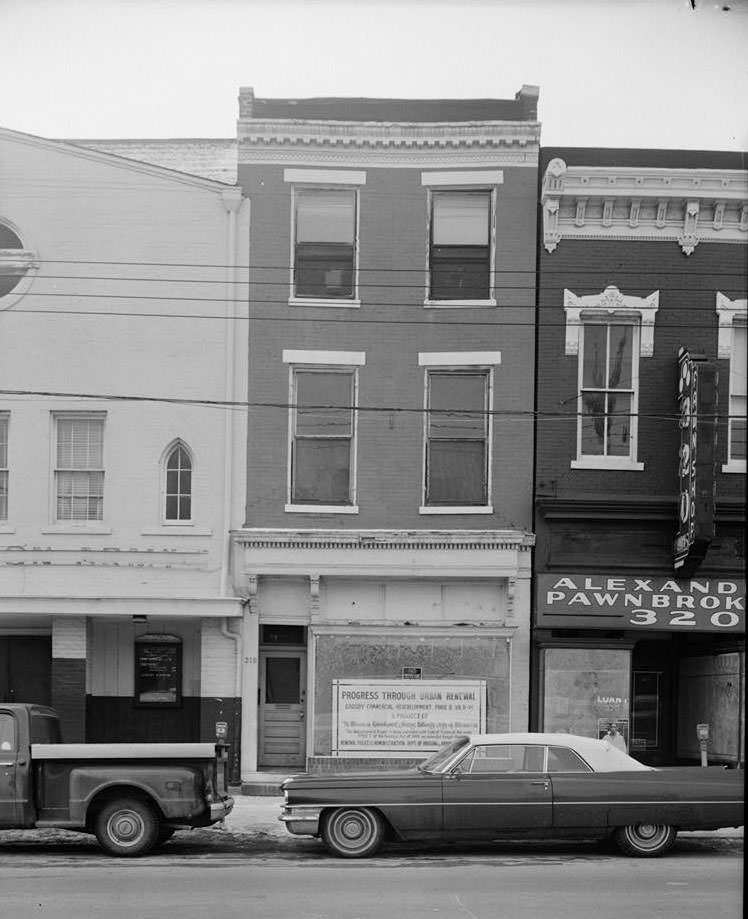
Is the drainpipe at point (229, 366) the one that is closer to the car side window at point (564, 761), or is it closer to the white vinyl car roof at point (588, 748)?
the white vinyl car roof at point (588, 748)

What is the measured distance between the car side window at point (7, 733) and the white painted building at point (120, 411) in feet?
14.2

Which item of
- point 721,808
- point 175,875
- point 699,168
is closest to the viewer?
point 175,875

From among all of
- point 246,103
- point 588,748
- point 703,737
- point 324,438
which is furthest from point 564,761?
point 246,103

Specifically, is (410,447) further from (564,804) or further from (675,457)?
(564,804)

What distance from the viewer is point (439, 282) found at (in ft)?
55.5

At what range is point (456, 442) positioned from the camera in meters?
16.7

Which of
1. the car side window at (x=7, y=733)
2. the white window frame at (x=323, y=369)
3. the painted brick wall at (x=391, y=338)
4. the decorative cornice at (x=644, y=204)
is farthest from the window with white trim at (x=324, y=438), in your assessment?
the car side window at (x=7, y=733)

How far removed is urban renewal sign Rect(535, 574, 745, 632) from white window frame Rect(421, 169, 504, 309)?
3692 mm

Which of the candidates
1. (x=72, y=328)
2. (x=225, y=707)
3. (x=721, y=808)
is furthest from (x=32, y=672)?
(x=721, y=808)

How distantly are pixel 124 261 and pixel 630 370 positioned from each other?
21.9 ft

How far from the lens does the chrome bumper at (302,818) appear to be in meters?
12.0

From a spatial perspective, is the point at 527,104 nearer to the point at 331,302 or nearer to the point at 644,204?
the point at 644,204

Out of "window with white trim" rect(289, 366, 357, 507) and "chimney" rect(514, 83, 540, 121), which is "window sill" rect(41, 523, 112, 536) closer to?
"window with white trim" rect(289, 366, 357, 507)

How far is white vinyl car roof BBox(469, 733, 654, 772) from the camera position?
1228 cm
